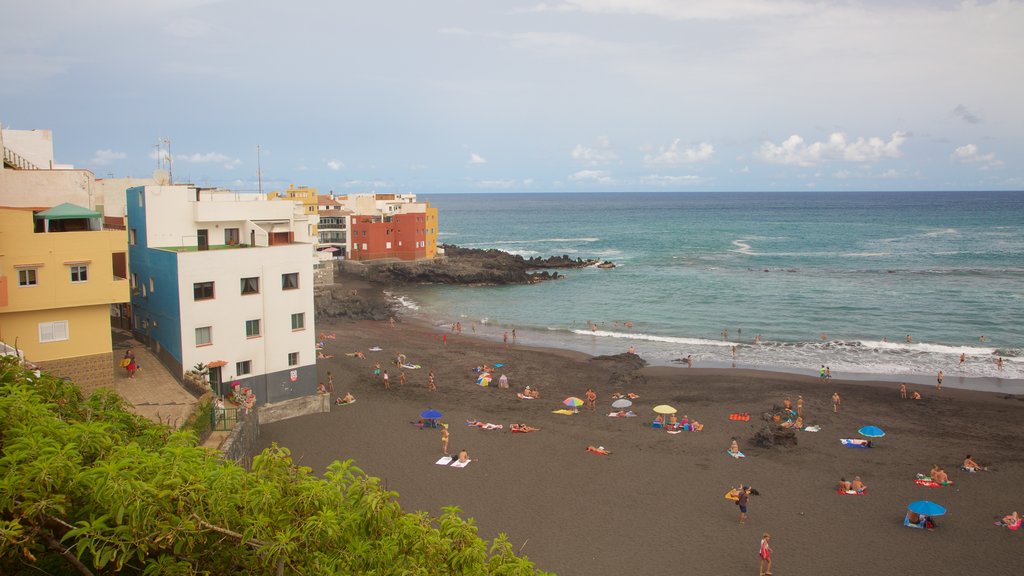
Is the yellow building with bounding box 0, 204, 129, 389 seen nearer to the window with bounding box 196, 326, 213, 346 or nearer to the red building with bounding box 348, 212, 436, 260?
the window with bounding box 196, 326, 213, 346

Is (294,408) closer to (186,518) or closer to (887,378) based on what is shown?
(186,518)

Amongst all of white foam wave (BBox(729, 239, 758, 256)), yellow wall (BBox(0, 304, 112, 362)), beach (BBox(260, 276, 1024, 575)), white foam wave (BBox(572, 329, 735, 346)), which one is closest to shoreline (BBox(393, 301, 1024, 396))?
beach (BBox(260, 276, 1024, 575))

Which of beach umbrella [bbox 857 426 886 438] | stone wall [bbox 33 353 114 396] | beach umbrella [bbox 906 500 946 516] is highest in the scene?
stone wall [bbox 33 353 114 396]

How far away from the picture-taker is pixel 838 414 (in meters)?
29.3

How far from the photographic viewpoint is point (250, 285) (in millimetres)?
26406

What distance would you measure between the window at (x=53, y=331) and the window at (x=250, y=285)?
6.45 m

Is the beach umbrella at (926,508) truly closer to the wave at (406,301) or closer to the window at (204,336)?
the window at (204,336)

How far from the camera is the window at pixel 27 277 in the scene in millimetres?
19594

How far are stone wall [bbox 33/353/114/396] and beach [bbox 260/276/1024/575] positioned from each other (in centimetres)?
600

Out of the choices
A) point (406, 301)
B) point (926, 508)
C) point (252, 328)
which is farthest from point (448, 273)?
point (926, 508)

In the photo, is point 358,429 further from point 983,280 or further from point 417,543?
point 983,280

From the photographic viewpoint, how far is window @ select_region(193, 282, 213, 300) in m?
25.0

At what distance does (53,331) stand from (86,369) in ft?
4.63

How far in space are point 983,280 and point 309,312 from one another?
65.1 metres
